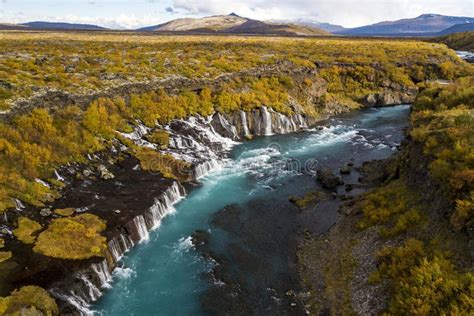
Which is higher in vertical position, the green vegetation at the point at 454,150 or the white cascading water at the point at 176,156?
the green vegetation at the point at 454,150

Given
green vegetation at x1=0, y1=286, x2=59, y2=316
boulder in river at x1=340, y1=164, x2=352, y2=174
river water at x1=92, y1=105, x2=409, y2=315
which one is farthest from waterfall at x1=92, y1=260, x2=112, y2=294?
boulder in river at x1=340, y1=164, x2=352, y2=174

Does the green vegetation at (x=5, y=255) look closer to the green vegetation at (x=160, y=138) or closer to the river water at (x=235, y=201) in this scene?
the river water at (x=235, y=201)

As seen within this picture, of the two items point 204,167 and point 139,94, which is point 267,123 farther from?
point 139,94

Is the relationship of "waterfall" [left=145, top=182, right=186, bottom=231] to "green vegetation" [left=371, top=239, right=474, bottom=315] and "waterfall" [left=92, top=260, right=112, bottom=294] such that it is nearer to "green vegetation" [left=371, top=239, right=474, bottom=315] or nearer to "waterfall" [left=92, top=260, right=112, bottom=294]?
"waterfall" [left=92, top=260, right=112, bottom=294]

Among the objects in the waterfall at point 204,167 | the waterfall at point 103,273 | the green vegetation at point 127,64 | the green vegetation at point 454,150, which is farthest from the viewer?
the green vegetation at point 127,64

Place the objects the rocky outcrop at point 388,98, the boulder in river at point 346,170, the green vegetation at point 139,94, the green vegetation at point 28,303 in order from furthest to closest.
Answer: the rocky outcrop at point 388,98, the boulder in river at point 346,170, the green vegetation at point 139,94, the green vegetation at point 28,303

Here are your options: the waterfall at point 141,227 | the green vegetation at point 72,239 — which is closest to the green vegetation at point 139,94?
the green vegetation at point 72,239

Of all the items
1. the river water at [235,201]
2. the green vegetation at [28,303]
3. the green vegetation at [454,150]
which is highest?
the green vegetation at [454,150]

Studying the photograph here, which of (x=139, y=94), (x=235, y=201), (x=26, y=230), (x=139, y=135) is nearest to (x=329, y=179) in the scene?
(x=235, y=201)
